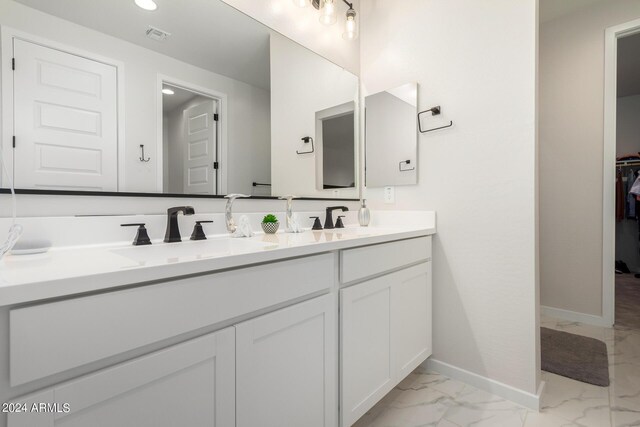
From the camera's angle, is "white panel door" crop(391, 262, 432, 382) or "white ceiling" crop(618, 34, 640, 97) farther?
"white ceiling" crop(618, 34, 640, 97)

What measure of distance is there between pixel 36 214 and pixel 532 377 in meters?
2.10

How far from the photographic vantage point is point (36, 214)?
36.9 inches

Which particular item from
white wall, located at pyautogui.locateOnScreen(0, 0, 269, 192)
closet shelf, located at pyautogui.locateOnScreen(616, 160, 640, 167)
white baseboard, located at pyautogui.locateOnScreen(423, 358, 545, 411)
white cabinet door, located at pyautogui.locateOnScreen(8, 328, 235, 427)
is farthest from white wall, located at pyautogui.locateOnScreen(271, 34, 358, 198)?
closet shelf, located at pyautogui.locateOnScreen(616, 160, 640, 167)

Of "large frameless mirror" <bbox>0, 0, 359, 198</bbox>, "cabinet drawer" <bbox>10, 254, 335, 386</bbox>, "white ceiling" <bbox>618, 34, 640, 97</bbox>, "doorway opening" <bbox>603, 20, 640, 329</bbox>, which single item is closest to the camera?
"cabinet drawer" <bbox>10, 254, 335, 386</bbox>

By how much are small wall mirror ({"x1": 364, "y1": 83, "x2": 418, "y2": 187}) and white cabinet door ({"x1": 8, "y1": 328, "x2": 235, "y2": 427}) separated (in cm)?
142

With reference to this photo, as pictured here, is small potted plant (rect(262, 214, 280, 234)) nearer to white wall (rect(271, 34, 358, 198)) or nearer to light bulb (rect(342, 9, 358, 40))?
white wall (rect(271, 34, 358, 198))

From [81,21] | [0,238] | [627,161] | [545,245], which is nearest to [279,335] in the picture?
[0,238]

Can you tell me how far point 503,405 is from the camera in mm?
1479

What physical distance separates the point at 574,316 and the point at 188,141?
3157mm

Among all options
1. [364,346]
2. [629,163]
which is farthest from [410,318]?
[629,163]

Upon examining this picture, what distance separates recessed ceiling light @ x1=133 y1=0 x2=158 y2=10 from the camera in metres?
1.14

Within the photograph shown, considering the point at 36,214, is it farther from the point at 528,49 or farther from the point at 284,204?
the point at 528,49

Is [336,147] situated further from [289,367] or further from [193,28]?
[289,367]

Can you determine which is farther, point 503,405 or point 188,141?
point 503,405
